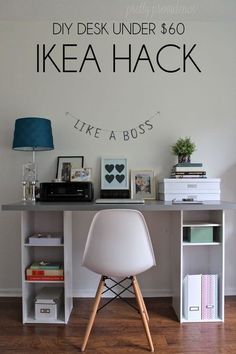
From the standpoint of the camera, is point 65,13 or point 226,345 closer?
point 226,345

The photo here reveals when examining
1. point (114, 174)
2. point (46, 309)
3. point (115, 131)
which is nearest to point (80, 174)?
point (114, 174)

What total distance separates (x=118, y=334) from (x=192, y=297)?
558mm

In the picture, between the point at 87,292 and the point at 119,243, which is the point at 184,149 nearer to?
the point at 119,243

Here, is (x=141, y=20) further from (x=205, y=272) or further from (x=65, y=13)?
(x=205, y=272)

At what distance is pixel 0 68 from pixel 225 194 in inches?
85.1

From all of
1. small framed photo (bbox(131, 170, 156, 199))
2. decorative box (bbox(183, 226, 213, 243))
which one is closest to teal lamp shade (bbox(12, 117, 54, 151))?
small framed photo (bbox(131, 170, 156, 199))

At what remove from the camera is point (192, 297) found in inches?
78.6

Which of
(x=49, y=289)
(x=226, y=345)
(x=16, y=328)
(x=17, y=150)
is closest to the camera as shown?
(x=226, y=345)

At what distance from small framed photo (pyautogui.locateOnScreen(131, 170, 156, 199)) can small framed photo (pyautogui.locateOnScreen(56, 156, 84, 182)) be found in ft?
1.48

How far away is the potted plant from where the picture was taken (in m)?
2.27

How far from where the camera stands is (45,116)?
243cm

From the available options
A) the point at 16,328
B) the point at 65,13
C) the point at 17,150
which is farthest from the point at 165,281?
the point at 65,13

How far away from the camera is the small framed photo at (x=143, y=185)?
2385 millimetres

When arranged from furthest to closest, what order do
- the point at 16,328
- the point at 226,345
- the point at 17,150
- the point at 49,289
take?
1. the point at 17,150
2. the point at 49,289
3. the point at 16,328
4. the point at 226,345
